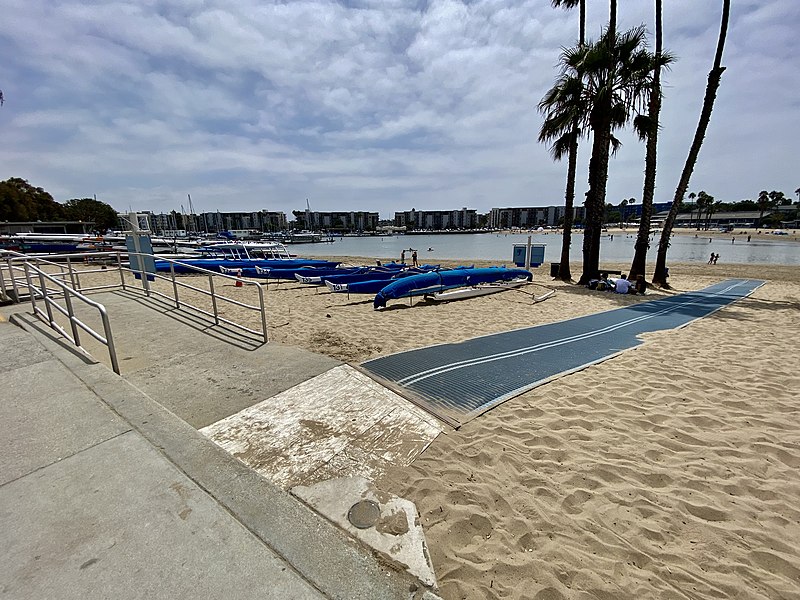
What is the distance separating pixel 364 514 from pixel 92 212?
103144 millimetres

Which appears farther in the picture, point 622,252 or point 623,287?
point 622,252

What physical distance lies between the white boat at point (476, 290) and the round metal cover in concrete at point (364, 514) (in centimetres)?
830

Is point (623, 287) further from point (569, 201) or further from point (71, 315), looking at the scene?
point (71, 315)

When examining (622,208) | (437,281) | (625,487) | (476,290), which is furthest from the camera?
(622,208)

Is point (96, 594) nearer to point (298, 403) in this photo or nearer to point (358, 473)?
point (358, 473)

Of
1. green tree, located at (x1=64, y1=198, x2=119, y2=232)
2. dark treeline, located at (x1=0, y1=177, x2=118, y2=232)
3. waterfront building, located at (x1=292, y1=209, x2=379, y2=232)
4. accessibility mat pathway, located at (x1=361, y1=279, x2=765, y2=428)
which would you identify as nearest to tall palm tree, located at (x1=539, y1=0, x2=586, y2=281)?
accessibility mat pathway, located at (x1=361, y1=279, x2=765, y2=428)

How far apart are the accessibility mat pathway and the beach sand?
10.7 inches

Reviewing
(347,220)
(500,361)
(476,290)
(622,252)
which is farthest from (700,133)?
(347,220)

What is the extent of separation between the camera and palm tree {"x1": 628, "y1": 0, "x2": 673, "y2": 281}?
12438 mm

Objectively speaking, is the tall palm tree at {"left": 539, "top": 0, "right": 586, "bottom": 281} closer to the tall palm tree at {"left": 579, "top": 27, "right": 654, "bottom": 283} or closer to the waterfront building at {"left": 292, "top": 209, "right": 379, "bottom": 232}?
the tall palm tree at {"left": 579, "top": 27, "right": 654, "bottom": 283}

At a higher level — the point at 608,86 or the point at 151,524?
the point at 608,86

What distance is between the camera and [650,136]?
12.9m

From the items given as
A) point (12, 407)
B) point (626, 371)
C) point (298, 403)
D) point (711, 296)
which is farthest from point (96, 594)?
point (711, 296)

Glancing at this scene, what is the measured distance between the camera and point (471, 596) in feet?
6.19
